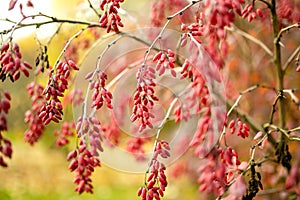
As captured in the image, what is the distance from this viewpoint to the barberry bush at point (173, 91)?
2.27 m

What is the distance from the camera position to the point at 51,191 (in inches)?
380

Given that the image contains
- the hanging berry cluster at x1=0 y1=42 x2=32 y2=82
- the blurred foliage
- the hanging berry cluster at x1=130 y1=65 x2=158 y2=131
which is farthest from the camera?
the blurred foliage

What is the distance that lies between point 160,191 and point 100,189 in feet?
26.2

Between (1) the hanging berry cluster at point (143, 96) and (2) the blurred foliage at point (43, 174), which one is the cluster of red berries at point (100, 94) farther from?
(2) the blurred foliage at point (43, 174)

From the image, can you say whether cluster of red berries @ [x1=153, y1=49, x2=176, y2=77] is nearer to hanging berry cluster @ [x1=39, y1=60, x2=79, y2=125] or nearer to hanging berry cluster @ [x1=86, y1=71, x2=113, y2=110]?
hanging berry cluster @ [x1=86, y1=71, x2=113, y2=110]

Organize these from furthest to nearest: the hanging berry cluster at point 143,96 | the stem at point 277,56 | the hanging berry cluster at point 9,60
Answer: the stem at point 277,56 < the hanging berry cluster at point 9,60 < the hanging berry cluster at point 143,96

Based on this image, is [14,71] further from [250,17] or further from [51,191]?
[51,191]

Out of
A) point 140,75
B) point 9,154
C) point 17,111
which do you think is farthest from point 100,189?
point 140,75

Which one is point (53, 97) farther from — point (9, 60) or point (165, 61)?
point (165, 61)

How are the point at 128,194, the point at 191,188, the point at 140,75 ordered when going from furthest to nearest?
1. the point at 128,194
2. the point at 191,188
3. the point at 140,75

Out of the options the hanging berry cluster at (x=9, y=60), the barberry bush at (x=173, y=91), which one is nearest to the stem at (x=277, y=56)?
the barberry bush at (x=173, y=91)

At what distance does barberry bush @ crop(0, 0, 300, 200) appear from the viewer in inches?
89.3

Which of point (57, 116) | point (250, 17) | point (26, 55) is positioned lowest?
point (57, 116)

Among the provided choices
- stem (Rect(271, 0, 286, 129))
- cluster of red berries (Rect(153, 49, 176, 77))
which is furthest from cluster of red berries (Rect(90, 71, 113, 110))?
stem (Rect(271, 0, 286, 129))
